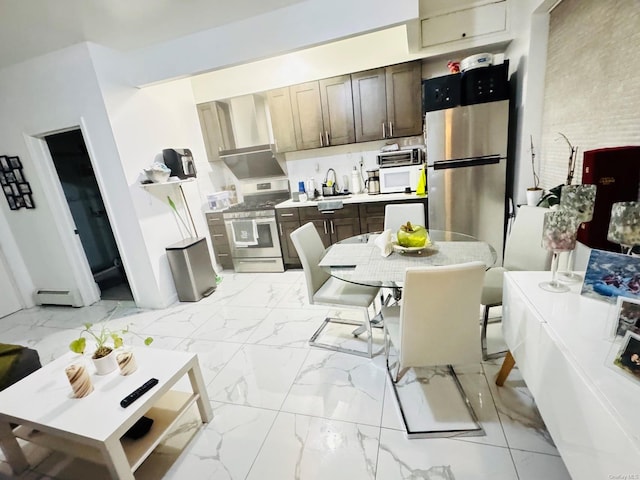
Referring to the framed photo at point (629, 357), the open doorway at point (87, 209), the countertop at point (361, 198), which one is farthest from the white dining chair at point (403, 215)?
the open doorway at point (87, 209)

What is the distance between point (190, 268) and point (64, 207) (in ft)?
5.57

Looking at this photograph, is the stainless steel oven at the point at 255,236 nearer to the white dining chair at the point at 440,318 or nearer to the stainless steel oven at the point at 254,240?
the stainless steel oven at the point at 254,240

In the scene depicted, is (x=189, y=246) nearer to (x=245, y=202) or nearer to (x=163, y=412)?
(x=245, y=202)

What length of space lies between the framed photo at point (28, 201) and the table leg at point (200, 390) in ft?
11.2

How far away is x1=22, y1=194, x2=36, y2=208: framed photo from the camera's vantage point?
11.3ft

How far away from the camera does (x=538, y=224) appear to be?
2029mm

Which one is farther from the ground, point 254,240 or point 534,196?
point 534,196

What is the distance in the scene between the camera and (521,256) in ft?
6.91

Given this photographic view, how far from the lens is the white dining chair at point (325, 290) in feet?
6.84

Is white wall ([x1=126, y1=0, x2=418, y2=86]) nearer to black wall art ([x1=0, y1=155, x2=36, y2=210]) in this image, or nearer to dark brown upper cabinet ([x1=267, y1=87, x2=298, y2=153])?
dark brown upper cabinet ([x1=267, y1=87, x2=298, y2=153])

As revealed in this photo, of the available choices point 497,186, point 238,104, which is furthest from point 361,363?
point 238,104

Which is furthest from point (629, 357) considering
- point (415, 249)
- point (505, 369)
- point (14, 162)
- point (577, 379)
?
point (14, 162)

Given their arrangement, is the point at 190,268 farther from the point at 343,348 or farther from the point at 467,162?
the point at 467,162

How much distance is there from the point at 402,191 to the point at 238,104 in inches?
98.6
